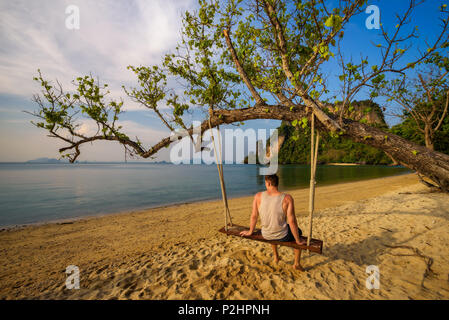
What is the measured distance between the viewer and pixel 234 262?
12.7 feet

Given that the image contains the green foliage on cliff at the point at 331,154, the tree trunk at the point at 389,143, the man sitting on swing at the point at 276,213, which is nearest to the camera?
the tree trunk at the point at 389,143

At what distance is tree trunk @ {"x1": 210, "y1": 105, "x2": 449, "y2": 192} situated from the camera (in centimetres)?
271

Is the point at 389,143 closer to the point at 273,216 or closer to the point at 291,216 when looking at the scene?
the point at 291,216

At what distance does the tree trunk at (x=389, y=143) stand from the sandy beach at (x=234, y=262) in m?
2.02

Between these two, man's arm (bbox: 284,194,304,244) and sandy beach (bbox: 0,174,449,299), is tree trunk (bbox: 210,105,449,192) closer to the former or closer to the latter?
man's arm (bbox: 284,194,304,244)

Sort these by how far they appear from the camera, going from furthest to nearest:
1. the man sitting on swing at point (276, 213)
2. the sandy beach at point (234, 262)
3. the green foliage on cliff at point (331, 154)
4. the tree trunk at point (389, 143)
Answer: the green foliage on cliff at point (331, 154)
the man sitting on swing at point (276, 213)
the sandy beach at point (234, 262)
the tree trunk at point (389, 143)

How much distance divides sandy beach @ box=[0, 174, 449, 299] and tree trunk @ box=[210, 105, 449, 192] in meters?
2.02

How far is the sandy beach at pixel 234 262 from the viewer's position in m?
3.09

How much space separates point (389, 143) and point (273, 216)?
2.30 metres

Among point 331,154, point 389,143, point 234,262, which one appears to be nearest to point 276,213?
point 234,262

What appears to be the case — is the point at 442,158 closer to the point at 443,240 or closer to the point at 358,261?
the point at 358,261

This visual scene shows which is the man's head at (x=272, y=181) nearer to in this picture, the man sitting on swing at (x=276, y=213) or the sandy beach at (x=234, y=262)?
the man sitting on swing at (x=276, y=213)

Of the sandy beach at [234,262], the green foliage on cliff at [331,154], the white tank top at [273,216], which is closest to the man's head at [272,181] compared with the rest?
the white tank top at [273,216]

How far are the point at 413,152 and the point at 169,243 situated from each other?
6.43 meters
